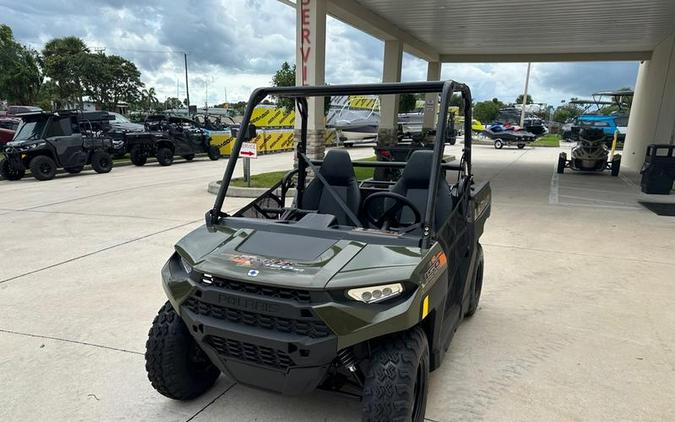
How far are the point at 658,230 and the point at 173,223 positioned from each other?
25.2 feet

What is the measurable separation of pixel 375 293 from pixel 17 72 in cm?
4661

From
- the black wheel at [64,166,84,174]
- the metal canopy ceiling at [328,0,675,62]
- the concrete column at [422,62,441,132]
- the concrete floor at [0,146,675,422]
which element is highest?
the metal canopy ceiling at [328,0,675,62]

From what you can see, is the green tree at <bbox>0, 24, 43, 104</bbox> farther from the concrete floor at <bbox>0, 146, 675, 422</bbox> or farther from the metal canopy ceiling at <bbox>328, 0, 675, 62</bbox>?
the concrete floor at <bbox>0, 146, 675, 422</bbox>

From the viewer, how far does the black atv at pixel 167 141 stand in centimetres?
1593

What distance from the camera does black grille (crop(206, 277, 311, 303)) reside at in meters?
2.01

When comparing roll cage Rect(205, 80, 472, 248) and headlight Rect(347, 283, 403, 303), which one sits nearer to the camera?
headlight Rect(347, 283, 403, 303)

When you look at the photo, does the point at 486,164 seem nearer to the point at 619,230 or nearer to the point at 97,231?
the point at 619,230

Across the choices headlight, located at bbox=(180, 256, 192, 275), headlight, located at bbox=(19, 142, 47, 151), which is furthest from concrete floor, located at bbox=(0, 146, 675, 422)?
headlight, located at bbox=(19, 142, 47, 151)

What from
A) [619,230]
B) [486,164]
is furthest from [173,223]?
[486,164]

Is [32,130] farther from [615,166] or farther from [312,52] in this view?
[615,166]

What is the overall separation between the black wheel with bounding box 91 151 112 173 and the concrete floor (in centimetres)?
620

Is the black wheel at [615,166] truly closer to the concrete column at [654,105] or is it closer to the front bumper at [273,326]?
the concrete column at [654,105]

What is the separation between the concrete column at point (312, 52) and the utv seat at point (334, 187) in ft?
21.8

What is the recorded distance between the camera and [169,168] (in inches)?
623
